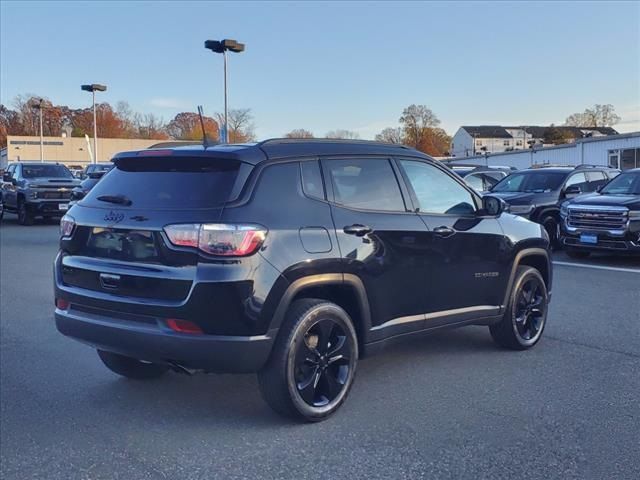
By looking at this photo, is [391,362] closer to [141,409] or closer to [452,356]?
[452,356]

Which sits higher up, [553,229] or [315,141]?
[315,141]

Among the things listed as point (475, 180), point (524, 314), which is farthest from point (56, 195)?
point (524, 314)

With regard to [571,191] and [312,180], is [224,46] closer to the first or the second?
[571,191]

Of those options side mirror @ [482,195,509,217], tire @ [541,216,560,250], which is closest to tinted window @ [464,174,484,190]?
tire @ [541,216,560,250]

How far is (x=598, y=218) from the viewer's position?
11992 mm

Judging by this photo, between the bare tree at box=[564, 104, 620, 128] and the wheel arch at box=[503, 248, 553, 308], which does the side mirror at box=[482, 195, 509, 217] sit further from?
the bare tree at box=[564, 104, 620, 128]

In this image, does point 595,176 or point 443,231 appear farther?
point 595,176

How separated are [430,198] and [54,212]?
17248mm

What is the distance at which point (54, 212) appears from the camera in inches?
794

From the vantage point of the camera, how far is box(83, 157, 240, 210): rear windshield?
4.11 m

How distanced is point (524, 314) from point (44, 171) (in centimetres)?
1865

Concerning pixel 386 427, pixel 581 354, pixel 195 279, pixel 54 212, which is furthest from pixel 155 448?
pixel 54 212

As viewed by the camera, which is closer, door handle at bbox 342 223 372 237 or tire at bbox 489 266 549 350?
door handle at bbox 342 223 372 237

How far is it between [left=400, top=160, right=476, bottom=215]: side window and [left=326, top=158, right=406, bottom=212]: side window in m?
0.22
